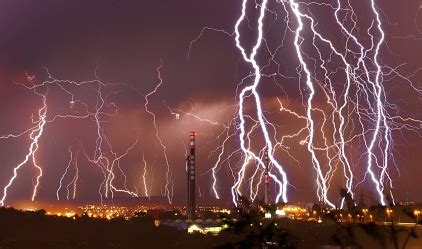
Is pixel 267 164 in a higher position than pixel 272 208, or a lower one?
higher

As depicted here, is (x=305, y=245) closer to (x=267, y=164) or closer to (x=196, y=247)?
(x=196, y=247)

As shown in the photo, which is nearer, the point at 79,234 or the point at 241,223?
the point at 241,223

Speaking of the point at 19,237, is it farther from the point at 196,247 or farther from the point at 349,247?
the point at 349,247

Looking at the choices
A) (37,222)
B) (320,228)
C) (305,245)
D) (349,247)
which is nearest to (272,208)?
(349,247)

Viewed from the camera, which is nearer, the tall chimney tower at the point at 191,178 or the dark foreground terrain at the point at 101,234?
the dark foreground terrain at the point at 101,234

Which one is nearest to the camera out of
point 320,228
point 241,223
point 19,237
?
point 241,223

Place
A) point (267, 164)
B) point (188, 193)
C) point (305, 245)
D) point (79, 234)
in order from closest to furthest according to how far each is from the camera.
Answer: point (305, 245)
point (79, 234)
point (267, 164)
point (188, 193)

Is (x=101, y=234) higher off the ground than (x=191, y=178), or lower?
lower

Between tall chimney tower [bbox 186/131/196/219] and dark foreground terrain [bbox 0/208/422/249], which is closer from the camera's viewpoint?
dark foreground terrain [bbox 0/208/422/249]

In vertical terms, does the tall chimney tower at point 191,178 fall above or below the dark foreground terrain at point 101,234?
above

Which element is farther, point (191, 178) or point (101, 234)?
point (191, 178)

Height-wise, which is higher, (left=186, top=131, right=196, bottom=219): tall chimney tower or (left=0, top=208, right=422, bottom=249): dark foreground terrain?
(left=186, top=131, right=196, bottom=219): tall chimney tower
